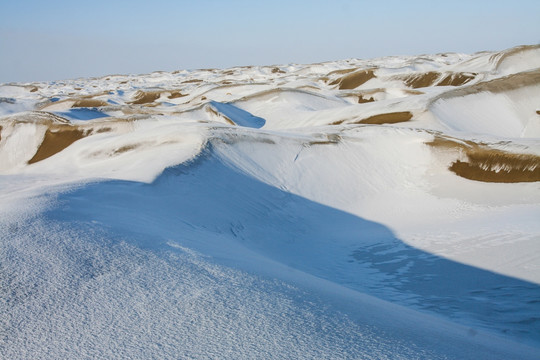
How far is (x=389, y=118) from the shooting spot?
962 centimetres

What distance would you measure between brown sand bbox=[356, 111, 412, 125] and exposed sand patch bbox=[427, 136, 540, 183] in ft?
9.64

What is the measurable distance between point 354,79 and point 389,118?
1271cm

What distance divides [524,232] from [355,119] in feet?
19.3

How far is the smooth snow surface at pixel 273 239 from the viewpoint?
6.90 feet

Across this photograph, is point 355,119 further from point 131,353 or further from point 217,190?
point 131,353

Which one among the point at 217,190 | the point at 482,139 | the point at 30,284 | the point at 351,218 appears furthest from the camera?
the point at 482,139

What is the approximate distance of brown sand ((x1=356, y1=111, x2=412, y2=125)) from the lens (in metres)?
9.55

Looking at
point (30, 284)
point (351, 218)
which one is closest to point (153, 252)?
point (30, 284)

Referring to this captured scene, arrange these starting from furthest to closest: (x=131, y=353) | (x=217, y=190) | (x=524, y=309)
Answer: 1. (x=217, y=190)
2. (x=524, y=309)
3. (x=131, y=353)

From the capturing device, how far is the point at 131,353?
186 centimetres

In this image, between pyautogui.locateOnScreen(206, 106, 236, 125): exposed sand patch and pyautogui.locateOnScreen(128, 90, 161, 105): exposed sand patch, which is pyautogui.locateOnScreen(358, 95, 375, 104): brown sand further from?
pyautogui.locateOnScreen(128, 90, 161, 105): exposed sand patch

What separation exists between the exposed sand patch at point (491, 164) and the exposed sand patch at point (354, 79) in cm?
1538

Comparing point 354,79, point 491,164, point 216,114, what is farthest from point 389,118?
point 354,79

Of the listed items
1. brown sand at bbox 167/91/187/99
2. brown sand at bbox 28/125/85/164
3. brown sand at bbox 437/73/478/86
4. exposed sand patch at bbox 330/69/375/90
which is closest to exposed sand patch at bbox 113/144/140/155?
brown sand at bbox 28/125/85/164
